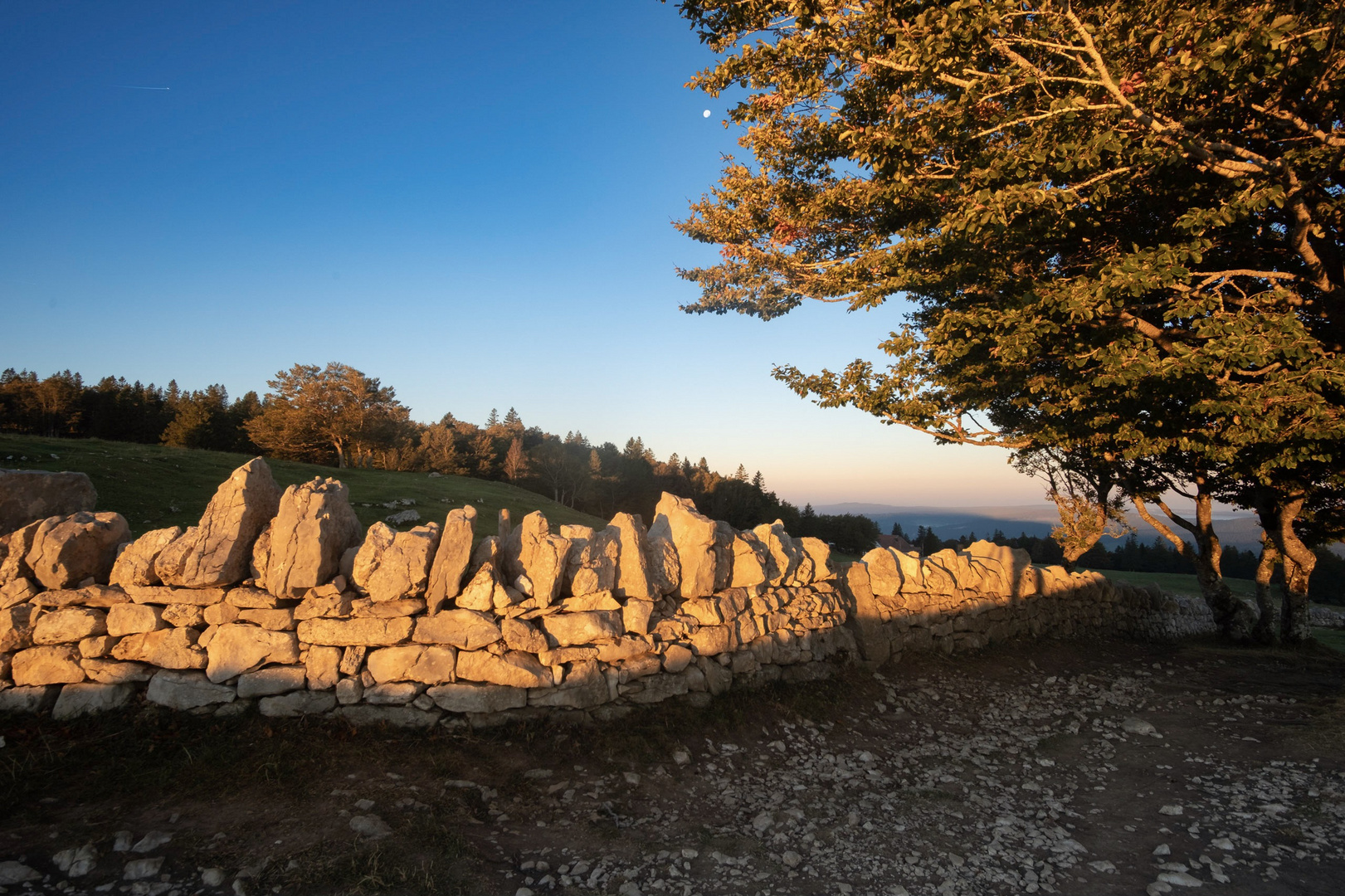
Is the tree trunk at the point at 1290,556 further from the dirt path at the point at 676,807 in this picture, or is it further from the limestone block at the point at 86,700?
the limestone block at the point at 86,700

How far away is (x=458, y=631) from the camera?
5512 mm

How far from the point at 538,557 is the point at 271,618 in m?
2.35

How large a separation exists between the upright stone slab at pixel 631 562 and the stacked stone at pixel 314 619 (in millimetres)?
170

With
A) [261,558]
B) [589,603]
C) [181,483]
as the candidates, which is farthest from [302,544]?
[181,483]

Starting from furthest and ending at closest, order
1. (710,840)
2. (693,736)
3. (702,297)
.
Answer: (702,297)
(693,736)
(710,840)

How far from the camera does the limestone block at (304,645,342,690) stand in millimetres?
5238

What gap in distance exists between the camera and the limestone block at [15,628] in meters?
5.10

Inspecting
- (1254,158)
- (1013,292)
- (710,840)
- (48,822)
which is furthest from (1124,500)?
(48,822)

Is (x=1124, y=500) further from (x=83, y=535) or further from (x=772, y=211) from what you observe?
(x=83, y=535)

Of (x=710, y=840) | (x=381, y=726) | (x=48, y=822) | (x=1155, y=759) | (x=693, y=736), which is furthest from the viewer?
(x=1155, y=759)

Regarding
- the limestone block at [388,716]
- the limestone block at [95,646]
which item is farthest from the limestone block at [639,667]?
the limestone block at [95,646]

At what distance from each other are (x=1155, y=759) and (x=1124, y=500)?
474 inches

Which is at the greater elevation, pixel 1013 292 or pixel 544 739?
pixel 1013 292

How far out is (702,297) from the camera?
531 inches
